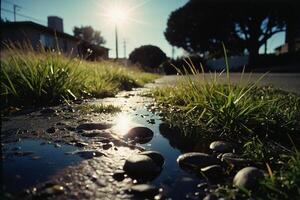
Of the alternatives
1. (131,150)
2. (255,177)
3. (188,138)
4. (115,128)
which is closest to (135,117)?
(115,128)

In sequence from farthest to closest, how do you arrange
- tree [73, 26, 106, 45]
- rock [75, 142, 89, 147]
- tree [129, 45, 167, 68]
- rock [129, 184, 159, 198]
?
tree [73, 26, 106, 45] < tree [129, 45, 167, 68] < rock [75, 142, 89, 147] < rock [129, 184, 159, 198]

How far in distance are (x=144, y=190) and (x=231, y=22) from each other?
38038 mm

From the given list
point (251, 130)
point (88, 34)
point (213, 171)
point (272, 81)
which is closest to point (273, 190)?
point (213, 171)

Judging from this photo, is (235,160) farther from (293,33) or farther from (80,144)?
(293,33)

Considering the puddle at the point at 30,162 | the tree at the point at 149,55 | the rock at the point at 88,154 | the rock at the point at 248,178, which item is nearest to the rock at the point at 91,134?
the puddle at the point at 30,162

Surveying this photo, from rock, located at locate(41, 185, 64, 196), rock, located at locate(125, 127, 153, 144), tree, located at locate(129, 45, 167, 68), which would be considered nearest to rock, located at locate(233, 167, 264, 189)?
rock, located at locate(41, 185, 64, 196)

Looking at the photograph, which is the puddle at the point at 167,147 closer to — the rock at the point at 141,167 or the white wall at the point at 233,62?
the rock at the point at 141,167

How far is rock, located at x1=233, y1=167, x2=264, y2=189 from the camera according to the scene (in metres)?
2.00

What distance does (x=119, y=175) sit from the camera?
7.41 ft

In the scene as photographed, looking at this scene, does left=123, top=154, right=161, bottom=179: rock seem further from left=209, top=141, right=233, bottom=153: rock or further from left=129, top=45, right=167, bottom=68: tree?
left=129, top=45, right=167, bottom=68: tree

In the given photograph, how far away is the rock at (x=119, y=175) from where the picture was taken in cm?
221

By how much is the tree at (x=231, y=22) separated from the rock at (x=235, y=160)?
1386 inches

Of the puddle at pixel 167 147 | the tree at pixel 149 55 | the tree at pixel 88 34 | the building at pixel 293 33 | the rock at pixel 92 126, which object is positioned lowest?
the puddle at pixel 167 147

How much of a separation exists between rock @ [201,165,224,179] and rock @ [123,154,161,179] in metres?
0.33
